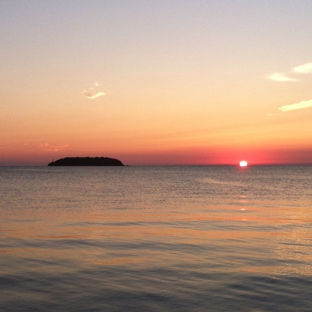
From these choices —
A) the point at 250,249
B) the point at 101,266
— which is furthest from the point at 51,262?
the point at 250,249

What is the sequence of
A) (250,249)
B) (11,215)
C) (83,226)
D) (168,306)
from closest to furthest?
(168,306)
(250,249)
(83,226)
(11,215)

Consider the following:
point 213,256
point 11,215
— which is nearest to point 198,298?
point 213,256

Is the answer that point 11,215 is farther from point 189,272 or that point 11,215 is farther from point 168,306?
point 168,306

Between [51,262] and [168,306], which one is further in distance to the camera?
[51,262]

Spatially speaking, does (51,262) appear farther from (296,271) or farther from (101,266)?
(296,271)

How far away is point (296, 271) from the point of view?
13.4 metres

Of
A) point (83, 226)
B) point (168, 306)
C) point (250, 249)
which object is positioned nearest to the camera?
point (168, 306)

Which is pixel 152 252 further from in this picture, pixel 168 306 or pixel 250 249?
pixel 168 306

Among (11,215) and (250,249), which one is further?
(11,215)

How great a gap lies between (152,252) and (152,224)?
8993mm

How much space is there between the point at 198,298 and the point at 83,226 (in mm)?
14919

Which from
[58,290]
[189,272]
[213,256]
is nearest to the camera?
[58,290]

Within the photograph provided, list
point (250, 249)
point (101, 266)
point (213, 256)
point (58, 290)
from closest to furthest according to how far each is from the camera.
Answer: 1. point (58, 290)
2. point (101, 266)
3. point (213, 256)
4. point (250, 249)

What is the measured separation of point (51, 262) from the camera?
1470 cm
